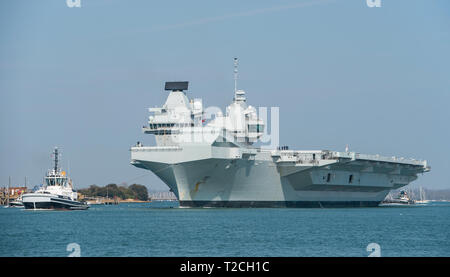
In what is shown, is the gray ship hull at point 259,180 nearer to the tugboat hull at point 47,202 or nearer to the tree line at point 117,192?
the tugboat hull at point 47,202

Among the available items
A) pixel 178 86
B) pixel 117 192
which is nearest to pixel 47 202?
pixel 178 86

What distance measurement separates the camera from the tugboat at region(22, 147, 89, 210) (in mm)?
56750

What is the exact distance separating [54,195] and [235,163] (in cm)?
1615

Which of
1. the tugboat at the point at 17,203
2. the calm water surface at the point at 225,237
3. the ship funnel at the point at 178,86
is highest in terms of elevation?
the ship funnel at the point at 178,86

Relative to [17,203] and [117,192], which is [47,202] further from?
[117,192]

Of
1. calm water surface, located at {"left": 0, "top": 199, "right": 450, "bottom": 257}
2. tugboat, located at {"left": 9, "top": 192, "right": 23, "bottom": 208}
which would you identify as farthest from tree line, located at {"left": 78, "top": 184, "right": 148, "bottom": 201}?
calm water surface, located at {"left": 0, "top": 199, "right": 450, "bottom": 257}

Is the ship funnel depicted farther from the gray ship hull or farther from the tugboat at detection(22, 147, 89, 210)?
the tugboat at detection(22, 147, 89, 210)

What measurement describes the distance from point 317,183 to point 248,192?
258 inches

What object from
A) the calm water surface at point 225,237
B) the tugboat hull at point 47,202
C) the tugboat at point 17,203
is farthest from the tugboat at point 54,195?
the tugboat at point 17,203

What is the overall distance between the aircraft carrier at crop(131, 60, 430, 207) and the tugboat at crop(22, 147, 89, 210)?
9.31m

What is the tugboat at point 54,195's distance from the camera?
56.8m

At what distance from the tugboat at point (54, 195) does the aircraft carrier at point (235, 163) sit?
30.5ft
